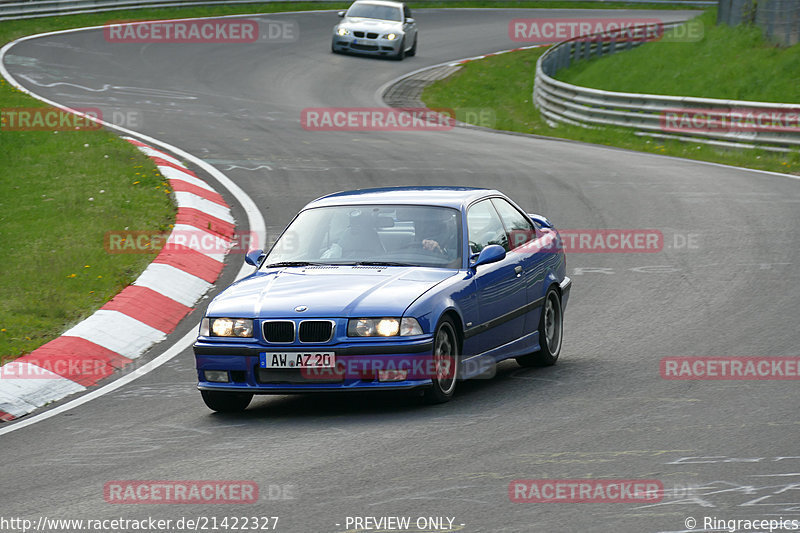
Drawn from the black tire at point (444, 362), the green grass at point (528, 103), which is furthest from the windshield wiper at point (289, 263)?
the green grass at point (528, 103)

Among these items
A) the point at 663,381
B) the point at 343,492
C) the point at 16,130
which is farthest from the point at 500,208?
the point at 16,130

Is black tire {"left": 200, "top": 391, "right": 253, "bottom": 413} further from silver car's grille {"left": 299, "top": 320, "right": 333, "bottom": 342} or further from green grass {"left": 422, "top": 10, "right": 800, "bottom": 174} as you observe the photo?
green grass {"left": 422, "top": 10, "right": 800, "bottom": 174}

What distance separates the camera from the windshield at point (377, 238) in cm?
879

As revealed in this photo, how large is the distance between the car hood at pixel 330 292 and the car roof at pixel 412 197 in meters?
0.77

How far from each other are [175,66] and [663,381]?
25.9 meters

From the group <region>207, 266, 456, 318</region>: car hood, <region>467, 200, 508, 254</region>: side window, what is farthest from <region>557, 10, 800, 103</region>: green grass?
<region>207, 266, 456, 318</region>: car hood

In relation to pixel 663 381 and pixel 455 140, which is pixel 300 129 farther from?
pixel 663 381

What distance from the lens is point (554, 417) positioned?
764cm

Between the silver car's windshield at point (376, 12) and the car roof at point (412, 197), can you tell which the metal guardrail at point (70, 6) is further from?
the car roof at point (412, 197)

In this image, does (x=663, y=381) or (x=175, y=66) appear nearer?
(x=663, y=381)

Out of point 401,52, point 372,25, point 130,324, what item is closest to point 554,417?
point 130,324

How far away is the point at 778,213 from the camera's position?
15.9 m

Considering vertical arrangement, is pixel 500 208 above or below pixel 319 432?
above

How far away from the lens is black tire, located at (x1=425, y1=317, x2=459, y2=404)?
7984mm
